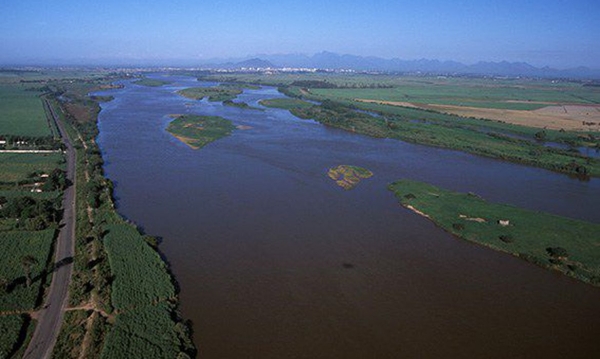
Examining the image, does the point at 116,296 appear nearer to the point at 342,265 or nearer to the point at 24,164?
the point at 342,265

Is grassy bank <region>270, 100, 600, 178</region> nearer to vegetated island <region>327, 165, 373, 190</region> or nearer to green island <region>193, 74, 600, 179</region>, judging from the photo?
green island <region>193, 74, 600, 179</region>

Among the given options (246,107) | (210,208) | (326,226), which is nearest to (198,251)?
(210,208)

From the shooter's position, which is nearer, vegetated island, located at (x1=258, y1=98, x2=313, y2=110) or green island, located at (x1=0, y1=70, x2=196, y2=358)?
green island, located at (x1=0, y1=70, x2=196, y2=358)

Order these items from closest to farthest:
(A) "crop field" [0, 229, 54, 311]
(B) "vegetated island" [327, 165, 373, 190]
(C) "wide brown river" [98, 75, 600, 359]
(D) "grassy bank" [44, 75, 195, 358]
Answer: (D) "grassy bank" [44, 75, 195, 358]
(C) "wide brown river" [98, 75, 600, 359]
(A) "crop field" [0, 229, 54, 311]
(B) "vegetated island" [327, 165, 373, 190]

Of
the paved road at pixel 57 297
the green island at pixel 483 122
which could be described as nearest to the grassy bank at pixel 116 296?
the paved road at pixel 57 297

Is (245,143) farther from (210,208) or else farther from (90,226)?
(90,226)

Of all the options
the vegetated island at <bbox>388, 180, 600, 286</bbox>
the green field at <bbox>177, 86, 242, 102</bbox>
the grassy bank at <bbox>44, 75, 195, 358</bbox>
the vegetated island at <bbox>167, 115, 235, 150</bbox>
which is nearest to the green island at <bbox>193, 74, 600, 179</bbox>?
the green field at <bbox>177, 86, 242, 102</bbox>

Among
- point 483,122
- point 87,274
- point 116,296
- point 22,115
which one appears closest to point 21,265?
point 87,274
